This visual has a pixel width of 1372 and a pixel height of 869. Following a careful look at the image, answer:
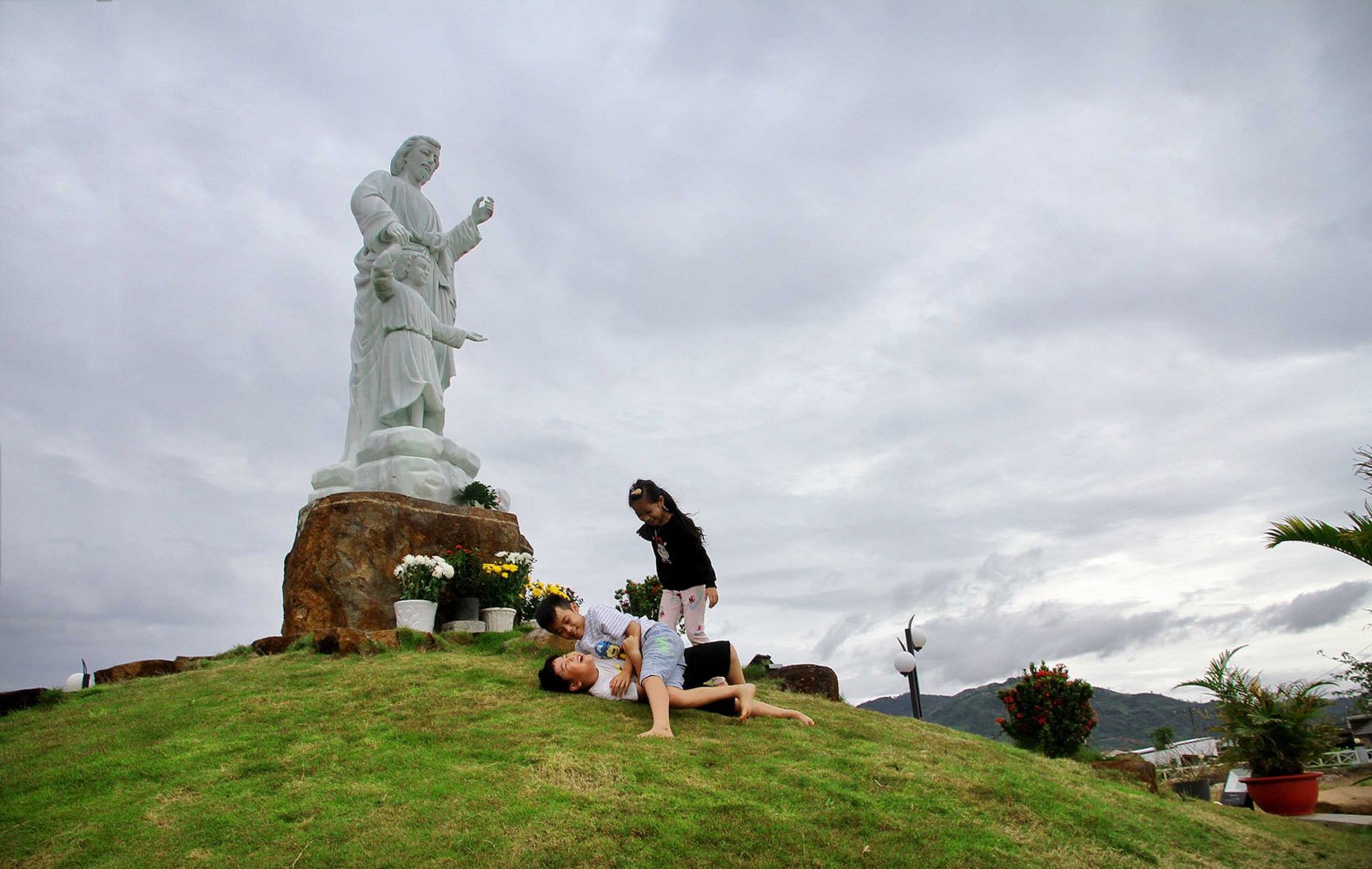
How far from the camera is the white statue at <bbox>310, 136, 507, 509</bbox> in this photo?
12.1m

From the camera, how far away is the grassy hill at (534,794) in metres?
4.14

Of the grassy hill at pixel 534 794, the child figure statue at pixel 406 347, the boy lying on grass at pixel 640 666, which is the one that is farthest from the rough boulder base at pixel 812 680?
the child figure statue at pixel 406 347

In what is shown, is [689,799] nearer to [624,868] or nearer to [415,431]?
[624,868]

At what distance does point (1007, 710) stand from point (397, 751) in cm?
759

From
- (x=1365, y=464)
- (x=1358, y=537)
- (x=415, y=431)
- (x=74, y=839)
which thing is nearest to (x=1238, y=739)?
(x=1358, y=537)

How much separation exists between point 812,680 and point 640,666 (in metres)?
3.30

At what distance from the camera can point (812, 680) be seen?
29.7ft

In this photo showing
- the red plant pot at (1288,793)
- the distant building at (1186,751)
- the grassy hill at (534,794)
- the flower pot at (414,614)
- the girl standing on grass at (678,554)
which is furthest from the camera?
the distant building at (1186,751)

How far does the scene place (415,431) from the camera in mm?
12320

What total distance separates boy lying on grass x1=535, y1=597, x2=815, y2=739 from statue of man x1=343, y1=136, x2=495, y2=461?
23.6ft

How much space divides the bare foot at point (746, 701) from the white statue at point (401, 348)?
6.75 metres

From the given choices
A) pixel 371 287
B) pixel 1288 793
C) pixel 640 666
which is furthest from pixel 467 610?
pixel 1288 793

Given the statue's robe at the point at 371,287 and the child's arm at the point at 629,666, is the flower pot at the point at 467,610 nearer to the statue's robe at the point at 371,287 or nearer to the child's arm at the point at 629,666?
the statue's robe at the point at 371,287

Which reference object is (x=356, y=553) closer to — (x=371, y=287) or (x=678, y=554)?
(x=371, y=287)
